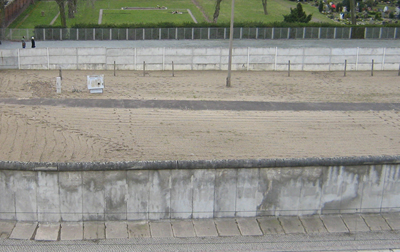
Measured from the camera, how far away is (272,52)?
114 ft

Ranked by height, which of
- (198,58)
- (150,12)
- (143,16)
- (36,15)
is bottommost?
(198,58)

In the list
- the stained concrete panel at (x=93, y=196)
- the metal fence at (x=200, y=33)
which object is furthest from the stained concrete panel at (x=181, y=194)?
the metal fence at (x=200, y=33)

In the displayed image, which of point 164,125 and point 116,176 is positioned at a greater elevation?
point 116,176

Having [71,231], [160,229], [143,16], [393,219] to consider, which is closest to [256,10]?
[143,16]

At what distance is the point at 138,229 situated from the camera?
12047mm

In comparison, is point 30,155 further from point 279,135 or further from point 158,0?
point 158,0

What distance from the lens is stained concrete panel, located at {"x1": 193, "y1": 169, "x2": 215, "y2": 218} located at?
40.4 feet

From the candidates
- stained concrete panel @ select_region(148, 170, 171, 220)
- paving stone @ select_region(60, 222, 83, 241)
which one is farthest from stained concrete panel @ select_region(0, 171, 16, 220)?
stained concrete panel @ select_region(148, 170, 171, 220)

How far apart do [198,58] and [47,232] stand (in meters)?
24.0

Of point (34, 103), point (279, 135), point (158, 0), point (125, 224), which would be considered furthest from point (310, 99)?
point (158, 0)

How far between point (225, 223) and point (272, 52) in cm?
2386

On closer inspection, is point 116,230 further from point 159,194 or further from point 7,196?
point 7,196

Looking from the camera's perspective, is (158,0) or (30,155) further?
(158,0)

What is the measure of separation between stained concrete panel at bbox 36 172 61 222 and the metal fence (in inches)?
1493
